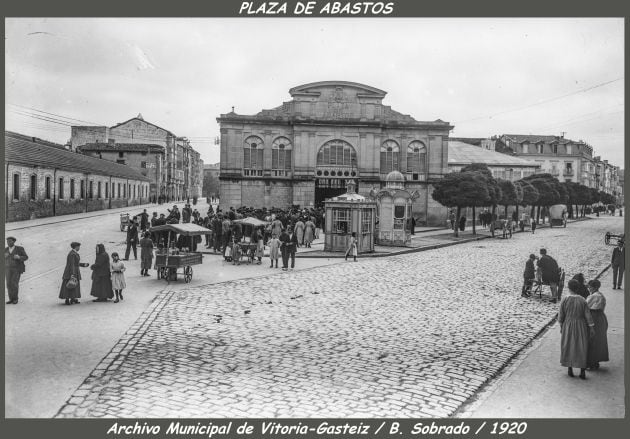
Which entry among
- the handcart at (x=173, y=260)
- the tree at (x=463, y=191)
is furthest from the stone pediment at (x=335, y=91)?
the handcart at (x=173, y=260)

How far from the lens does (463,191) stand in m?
38.8

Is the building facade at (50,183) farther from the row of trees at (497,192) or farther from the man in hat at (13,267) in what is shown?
the row of trees at (497,192)

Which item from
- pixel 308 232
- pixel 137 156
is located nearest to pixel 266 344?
pixel 308 232

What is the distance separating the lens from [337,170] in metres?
46.2

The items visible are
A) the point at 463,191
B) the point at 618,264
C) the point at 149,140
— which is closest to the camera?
the point at 618,264

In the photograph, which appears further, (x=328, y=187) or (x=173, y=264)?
(x=328, y=187)

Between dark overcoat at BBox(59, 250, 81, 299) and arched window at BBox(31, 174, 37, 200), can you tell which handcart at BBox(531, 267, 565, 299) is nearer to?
dark overcoat at BBox(59, 250, 81, 299)

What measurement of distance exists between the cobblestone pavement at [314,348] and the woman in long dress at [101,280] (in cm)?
135

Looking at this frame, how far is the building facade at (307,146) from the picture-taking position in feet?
149

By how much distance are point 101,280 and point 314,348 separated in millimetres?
6622

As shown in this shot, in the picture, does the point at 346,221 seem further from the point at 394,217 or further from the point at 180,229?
the point at 180,229

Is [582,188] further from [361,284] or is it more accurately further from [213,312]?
[213,312]

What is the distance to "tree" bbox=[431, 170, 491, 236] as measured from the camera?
38406 mm
